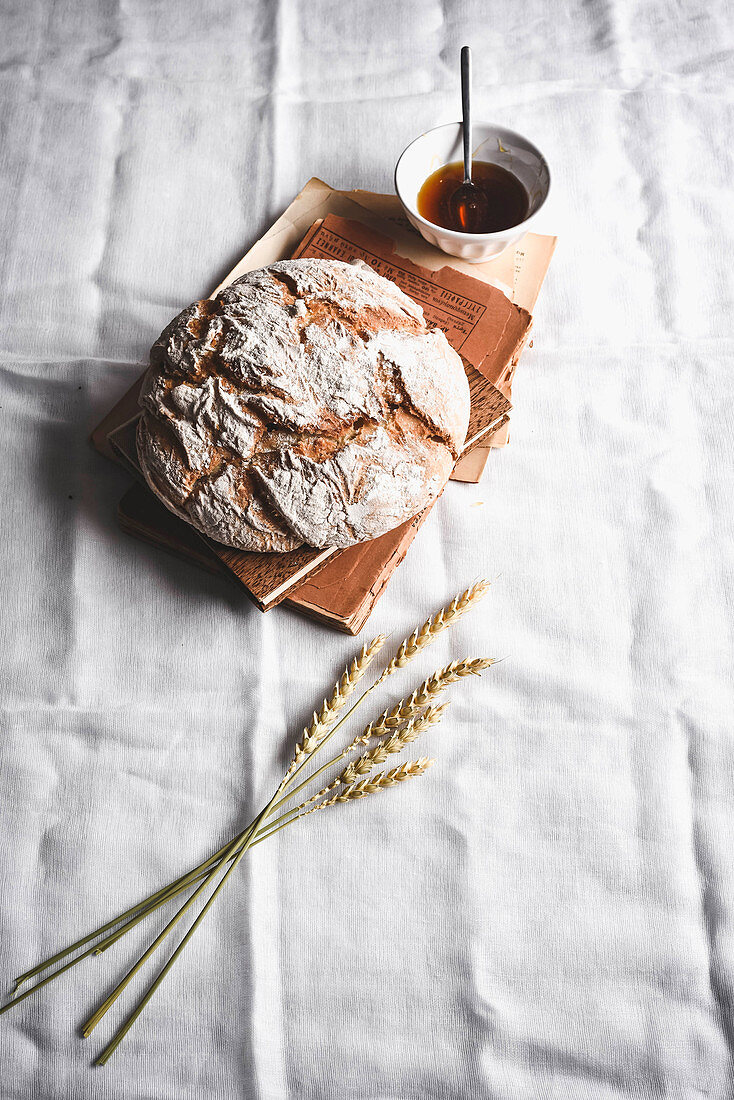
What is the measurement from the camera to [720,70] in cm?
187

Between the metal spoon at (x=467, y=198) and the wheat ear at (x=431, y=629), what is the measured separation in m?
0.71

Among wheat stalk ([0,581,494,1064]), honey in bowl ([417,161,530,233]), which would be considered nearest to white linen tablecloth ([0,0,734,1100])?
wheat stalk ([0,581,494,1064])

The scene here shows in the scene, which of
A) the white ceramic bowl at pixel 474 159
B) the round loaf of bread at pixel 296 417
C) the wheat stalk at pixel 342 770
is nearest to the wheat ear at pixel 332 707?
the wheat stalk at pixel 342 770

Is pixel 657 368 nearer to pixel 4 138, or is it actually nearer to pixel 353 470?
pixel 353 470

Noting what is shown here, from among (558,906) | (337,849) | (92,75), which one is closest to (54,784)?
(337,849)

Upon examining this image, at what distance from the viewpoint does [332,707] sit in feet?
4.55

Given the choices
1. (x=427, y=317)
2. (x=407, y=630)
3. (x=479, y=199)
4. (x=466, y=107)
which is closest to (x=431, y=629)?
(x=407, y=630)

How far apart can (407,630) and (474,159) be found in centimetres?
95

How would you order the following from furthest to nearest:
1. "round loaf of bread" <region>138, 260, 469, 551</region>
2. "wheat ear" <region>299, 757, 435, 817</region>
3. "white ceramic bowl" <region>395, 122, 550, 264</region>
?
"white ceramic bowl" <region>395, 122, 550, 264</region>, "wheat ear" <region>299, 757, 435, 817</region>, "round loaf of bread" <region>138, 260, 469, 551</region>

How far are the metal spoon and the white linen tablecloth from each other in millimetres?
238

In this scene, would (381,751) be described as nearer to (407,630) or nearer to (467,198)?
(407,630)

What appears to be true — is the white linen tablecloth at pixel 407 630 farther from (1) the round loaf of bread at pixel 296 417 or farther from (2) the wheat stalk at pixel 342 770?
(1) the round loaf of bread at pixel 296 417

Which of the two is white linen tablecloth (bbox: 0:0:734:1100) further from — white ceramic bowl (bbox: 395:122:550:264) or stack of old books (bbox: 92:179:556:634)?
white ceramic bowl (bbox: 395:122:550:264)

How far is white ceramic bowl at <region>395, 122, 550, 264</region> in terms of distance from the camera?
5.08 ft
